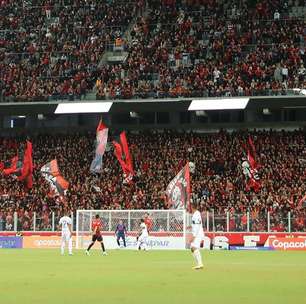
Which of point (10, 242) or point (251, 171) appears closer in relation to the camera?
point (10, 242)

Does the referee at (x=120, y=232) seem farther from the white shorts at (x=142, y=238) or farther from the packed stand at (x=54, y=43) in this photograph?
the packed stand at (x=54, y=43)

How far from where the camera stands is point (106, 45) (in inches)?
2392

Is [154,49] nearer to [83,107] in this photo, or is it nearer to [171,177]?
[83,107]

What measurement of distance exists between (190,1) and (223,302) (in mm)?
47792

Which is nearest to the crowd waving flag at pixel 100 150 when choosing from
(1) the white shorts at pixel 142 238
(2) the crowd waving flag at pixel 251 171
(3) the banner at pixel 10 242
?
(3) the banner at pixel 10 242

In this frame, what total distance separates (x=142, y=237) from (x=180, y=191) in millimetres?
4487

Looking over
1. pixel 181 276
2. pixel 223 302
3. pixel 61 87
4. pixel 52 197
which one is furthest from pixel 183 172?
pixel 223 302

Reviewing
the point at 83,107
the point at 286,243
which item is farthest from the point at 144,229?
the point at 83,107

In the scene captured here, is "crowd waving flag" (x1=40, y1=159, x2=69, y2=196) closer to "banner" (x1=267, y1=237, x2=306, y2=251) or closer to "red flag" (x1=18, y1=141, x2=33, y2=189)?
"red flag" (x1=18, y1=141, x2=33, y2=189)

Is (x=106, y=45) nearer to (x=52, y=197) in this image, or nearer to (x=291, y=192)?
(x=52, y=197)

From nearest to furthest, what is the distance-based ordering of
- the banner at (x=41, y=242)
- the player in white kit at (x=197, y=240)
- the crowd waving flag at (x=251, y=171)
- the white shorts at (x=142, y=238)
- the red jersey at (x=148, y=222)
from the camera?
1. the player in white kit at (x=197, y=240)
2. the white shorts at (x=142, y=238)
3. the red jersey at (x=148, y=222)
4. the banner at (x=41, y=242)
5. the crowd waving flag at (x=251, y=171)

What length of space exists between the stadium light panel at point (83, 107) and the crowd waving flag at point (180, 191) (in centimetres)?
933

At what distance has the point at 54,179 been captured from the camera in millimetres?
52469

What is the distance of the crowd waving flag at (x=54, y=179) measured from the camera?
52.1 metres
